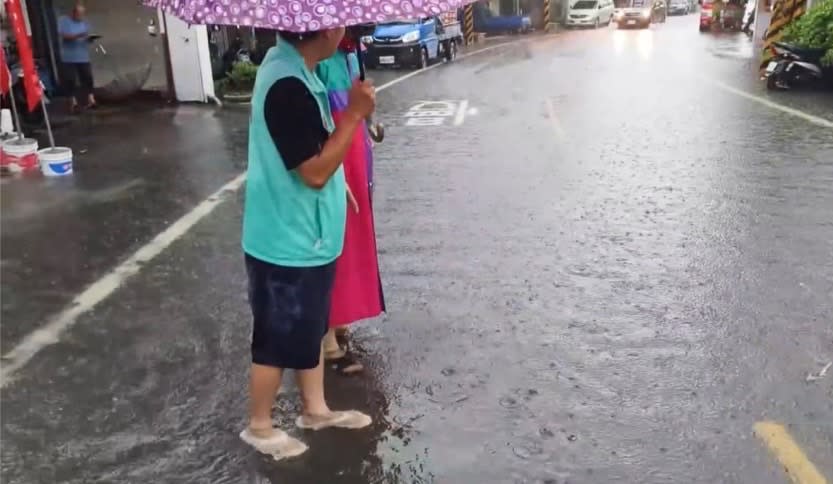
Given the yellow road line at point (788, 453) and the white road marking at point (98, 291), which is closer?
the yellow road line at point (788, 453)

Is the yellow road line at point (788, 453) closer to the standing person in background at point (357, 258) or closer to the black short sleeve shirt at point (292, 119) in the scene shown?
the standing person in background at point (357, 258)

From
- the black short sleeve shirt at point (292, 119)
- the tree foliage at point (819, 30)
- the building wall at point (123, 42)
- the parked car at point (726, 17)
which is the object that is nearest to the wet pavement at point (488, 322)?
the black short sleeve shirt at point (292, 119)

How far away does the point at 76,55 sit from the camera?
504 inches

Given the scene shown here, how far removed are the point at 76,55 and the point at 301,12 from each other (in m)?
11.5

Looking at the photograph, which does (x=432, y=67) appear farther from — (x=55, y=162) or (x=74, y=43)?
(x=55, y=162)

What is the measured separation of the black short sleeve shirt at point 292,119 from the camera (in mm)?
2779

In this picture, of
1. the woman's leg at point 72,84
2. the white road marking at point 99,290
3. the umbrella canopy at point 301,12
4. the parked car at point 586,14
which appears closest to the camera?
the umbrella canopy at point 301,12

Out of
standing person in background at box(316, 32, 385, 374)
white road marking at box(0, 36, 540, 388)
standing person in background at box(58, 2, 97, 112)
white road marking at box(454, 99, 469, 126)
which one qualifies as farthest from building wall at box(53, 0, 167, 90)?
standing person in background at box(316, 32, 385, 374)

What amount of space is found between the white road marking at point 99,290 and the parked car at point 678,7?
2111 inches

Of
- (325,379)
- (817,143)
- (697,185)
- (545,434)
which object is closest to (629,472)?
(545,434)

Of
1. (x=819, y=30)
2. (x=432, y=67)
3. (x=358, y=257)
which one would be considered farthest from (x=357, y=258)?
(x=432, y=67)

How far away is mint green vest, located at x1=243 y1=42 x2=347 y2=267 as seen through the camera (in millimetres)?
2875

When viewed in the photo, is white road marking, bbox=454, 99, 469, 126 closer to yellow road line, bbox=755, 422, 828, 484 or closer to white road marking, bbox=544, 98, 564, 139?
white road marking, bbox=544, 98, 564, 139

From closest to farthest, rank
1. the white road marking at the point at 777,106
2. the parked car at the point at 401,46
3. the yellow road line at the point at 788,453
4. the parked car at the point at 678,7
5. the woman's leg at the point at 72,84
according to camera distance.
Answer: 1. the yellow road line at the point at 788,453
2. the white road marking at the point at 777,106
3. the woman's leg at the point at 72,84
4. the parked car at the point at 401,46
5. the parked car at the point at 678,7
